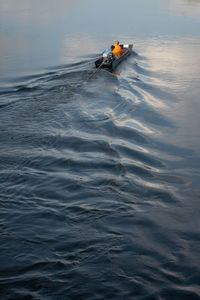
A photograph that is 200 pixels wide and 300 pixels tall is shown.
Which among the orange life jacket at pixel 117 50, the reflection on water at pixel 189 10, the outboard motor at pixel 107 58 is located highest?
the reflection on water at pixel 189 10

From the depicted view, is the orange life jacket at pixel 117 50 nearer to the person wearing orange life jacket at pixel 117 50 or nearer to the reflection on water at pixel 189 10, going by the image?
the person wearing orange life jacket at pixel 117 50

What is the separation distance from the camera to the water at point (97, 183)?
4.24 m

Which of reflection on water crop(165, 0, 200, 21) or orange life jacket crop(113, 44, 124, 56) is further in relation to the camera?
reflection on water crop(165, 0, 200, 21)

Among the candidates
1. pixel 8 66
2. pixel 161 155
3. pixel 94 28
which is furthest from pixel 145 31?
pixel 161 155

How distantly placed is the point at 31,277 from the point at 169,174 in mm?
4031

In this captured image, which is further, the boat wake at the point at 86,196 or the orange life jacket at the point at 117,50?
the orange life jacket at the point at 117,50

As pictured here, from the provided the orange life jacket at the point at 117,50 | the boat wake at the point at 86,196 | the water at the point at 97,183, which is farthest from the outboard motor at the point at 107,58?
the boat wake at the point at 86,196

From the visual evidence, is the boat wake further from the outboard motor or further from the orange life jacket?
the orange life jacket

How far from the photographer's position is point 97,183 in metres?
6.36

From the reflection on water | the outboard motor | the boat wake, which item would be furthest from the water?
the reflection on water

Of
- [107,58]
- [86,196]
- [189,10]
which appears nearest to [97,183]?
[86,196]

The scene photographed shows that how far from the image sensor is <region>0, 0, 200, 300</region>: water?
4242 millimetres

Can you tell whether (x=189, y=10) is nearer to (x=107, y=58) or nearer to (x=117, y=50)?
(x=117, y=50)

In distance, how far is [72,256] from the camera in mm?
4492
